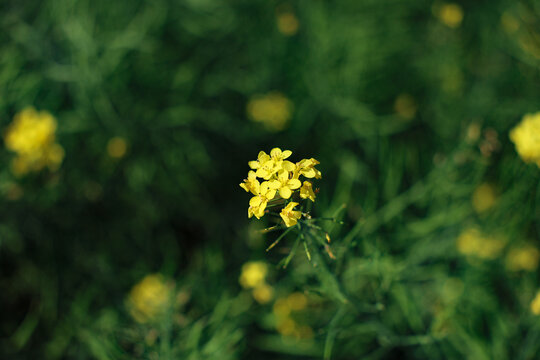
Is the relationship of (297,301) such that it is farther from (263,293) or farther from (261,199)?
(261,199)

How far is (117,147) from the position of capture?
219 cm

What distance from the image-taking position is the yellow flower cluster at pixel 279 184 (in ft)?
3.29

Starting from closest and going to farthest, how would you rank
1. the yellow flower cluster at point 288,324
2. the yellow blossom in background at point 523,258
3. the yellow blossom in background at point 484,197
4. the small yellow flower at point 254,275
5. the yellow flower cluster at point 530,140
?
the yellow flower cluster at point 530,140 → the small yellow flower at point 254,275 → the yellow flower cluster at point 288,324 → the yellow blossom in background at point 523,258 → the yellow blossom in background at point 484,197

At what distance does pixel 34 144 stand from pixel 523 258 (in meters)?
2.48

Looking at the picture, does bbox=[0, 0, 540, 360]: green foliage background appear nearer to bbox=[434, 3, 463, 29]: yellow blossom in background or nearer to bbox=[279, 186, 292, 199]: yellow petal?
bbox=[434, 3, 463, 29]: yellow blossom in background

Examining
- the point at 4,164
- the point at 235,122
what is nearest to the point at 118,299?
the point at 4,164

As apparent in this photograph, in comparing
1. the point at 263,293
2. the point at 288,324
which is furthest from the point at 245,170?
the point at 288,324

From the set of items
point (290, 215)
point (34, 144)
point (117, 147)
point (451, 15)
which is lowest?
point (290, 215)

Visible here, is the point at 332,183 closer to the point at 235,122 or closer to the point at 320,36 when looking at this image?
the point at 235,122

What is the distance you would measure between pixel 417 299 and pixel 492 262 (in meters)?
0.44

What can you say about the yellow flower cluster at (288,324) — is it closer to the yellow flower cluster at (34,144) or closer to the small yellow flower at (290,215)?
the small yellow flower at (290,215)

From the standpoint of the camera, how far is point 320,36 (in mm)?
2406

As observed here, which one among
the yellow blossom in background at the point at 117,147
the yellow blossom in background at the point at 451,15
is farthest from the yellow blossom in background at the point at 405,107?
the yellow blossom in background at the point at 117,147

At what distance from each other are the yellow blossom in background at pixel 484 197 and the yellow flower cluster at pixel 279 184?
1.54 metres
